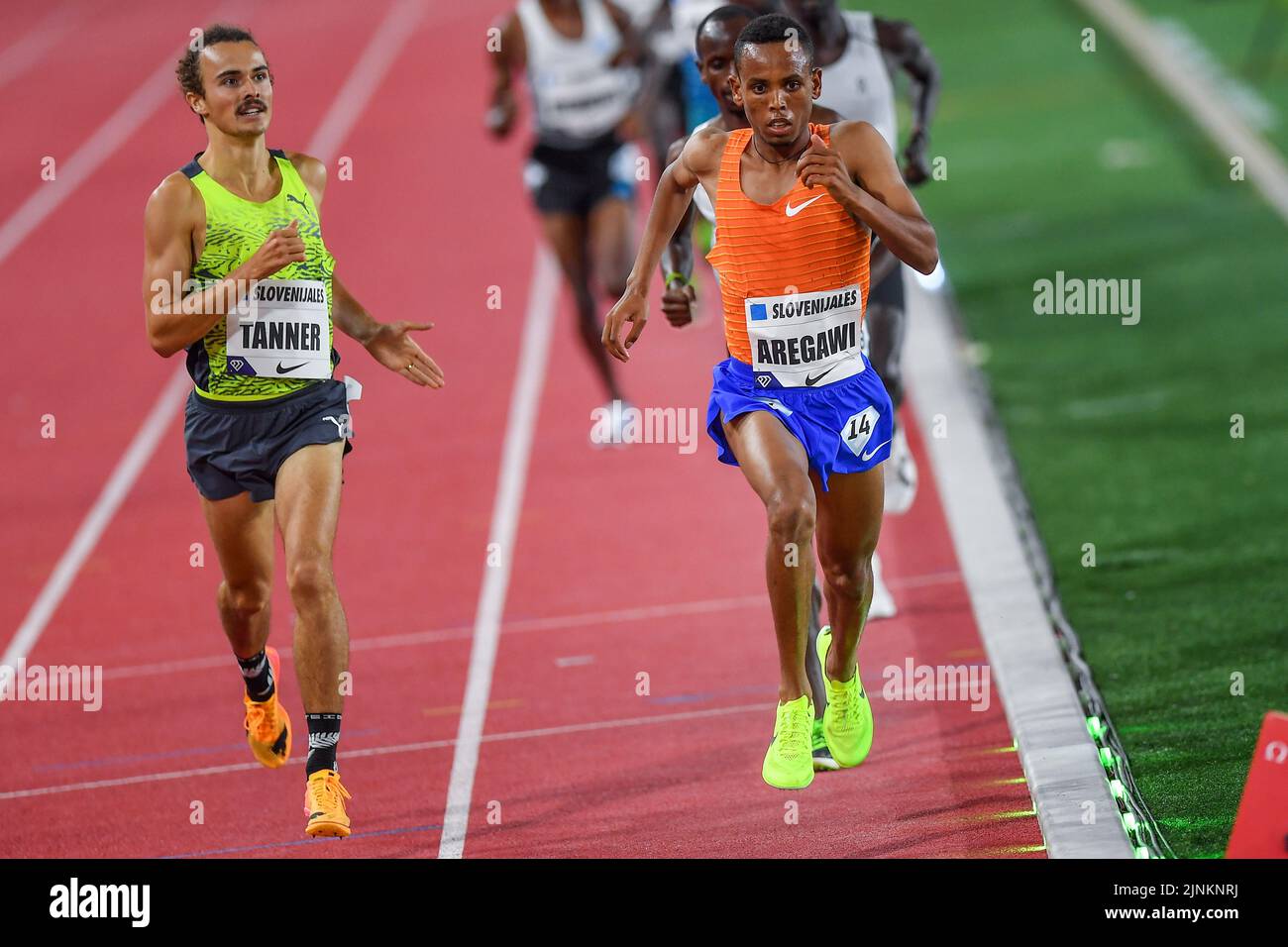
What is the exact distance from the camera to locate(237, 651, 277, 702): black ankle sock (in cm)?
655

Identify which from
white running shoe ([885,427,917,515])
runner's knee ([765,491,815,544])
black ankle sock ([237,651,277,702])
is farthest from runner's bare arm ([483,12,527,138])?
runner's knee ([765,491,815,544])

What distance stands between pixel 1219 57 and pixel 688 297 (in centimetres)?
1560

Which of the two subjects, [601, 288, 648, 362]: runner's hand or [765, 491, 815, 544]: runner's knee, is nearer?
[765, 491, 815, 544]: runner's knee

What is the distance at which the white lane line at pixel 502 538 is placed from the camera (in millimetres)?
6708

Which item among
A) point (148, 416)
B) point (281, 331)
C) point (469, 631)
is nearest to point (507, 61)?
point (148, 416)

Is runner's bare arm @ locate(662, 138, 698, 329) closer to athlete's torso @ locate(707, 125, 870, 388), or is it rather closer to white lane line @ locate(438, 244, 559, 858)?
athlete's torso @ locate(707, 125, 870, 388)

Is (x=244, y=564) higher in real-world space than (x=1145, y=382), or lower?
higher

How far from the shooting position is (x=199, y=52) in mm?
5758

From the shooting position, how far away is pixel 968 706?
699 centimetres

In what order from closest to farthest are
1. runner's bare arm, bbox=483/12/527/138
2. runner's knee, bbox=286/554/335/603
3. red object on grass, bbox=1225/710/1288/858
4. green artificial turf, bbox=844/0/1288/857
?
red object on grass, bbox=1225/710/1288/858
runner's knee, bbox=286/554/335/603
green artificial turf, bbox=844/0/1288/857
runner's bare arm, bbox=483/12/527/138

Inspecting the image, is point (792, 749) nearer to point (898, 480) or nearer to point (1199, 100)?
point (898, 480)

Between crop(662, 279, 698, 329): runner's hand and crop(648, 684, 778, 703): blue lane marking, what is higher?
crop(662, 279, 698, 329): runner's hand

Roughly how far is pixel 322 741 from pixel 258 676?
86 centimetres
